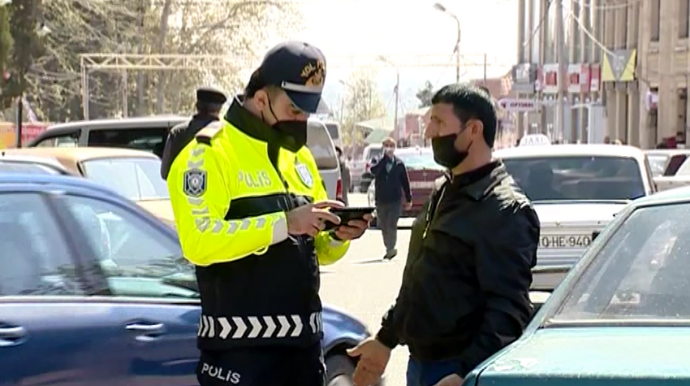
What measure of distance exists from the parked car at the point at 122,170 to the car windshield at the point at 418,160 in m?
13.3

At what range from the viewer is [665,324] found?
11.9 ft

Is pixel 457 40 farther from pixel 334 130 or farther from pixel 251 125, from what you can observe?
pixel 251 125

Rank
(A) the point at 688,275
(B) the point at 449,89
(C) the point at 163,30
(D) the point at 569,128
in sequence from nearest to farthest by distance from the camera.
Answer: (A) the point at 688,275 < (B) the point at 449,89 < (C) the point at 163,30 < (D) the point at 569,128

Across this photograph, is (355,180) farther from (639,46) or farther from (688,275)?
(688,275)

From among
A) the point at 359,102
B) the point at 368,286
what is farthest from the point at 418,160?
the point at 359,102

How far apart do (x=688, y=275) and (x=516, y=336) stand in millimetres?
580

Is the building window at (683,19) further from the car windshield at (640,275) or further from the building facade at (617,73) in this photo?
the car windshield at (640,275)

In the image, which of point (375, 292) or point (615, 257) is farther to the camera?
point (375, 292)

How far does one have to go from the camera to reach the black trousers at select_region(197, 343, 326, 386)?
3.95m

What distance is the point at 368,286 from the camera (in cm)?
1449

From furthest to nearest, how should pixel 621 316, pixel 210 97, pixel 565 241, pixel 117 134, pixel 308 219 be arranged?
pixel 117 134 → pixel 210 97 → pixel 565 241 → pixel 308 219 → pixel 621 316

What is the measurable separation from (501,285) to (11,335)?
1980 millimetres

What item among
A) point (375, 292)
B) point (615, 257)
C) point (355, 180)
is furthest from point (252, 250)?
point (355, 180)

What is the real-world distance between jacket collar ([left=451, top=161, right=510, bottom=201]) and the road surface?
4511mm
